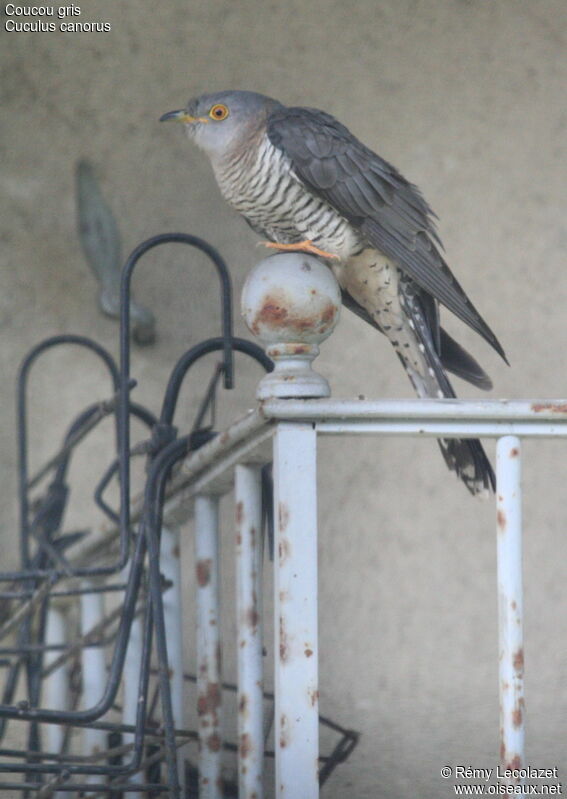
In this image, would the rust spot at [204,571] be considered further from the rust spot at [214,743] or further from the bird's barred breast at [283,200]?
the bird's barred breast at [283,200]

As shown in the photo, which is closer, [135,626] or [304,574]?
[304,574]

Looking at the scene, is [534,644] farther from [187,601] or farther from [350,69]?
[350,69]

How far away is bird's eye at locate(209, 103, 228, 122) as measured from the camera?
2285mm

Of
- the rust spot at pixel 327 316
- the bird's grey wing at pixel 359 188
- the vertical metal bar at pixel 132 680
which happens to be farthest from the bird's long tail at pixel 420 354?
the rust spot at pixel 327 316

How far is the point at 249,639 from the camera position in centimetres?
149

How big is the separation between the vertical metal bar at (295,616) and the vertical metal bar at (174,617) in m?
0.66

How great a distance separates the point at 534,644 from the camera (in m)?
2.91

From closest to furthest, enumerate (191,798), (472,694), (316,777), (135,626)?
(316,777)
(135,626)
(191,798)
(472,694)

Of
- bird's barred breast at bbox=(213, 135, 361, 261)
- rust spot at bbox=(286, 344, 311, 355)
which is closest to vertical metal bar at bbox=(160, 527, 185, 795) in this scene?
bird's barred breast at bbox=(213, 135, 361, 261)

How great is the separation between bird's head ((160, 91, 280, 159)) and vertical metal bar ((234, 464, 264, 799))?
0.91 m

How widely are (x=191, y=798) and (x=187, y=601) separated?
2.56 ft

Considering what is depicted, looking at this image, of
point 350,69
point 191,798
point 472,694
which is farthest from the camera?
point 350,69

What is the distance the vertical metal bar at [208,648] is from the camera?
1.71 meters

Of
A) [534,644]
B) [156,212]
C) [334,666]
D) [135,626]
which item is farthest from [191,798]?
[156,212]
